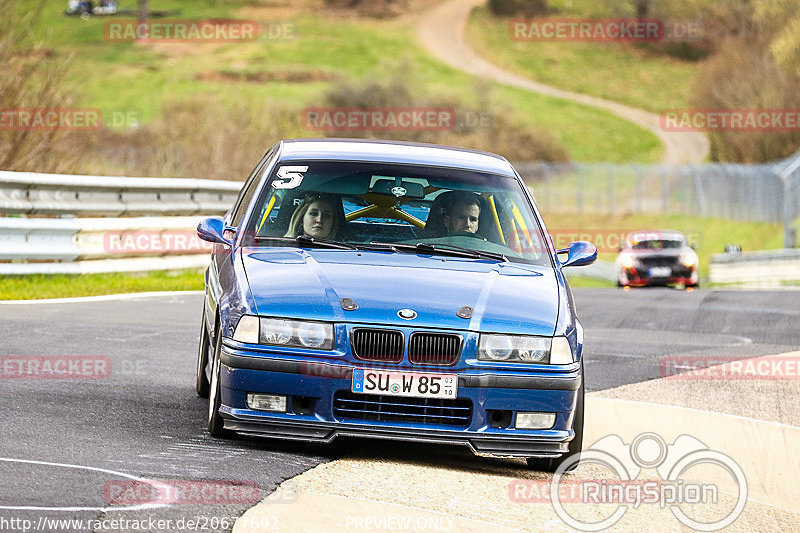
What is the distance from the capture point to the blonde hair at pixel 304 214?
7.85 m

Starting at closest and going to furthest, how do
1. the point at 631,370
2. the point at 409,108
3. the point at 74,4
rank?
1. the point at 631,370
2. the point at 409,108
3. the point at 74,4

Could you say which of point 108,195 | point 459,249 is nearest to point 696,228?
point 108,195

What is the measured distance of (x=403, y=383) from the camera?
21.7 feet

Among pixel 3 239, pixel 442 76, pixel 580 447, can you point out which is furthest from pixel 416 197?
pixel 442 76

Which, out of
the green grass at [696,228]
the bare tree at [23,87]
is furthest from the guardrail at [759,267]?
the bare tree at [23,87]

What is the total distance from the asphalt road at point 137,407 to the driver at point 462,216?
1337 millimetres

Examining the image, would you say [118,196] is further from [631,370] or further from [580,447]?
[580,447]

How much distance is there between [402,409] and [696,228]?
1777 inches

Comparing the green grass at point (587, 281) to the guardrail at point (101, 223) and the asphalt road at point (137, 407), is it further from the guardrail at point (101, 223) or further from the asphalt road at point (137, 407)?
the asphalt road at point (137, 407)

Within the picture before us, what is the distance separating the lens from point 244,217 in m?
8.03

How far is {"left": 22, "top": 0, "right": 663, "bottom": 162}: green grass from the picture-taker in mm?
88250

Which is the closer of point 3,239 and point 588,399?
point 588,399

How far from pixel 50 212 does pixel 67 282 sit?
819mm

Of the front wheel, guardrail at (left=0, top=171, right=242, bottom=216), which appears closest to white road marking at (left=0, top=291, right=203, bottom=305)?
guardrail at (left=0, top=171, right=242, bottom=216)
